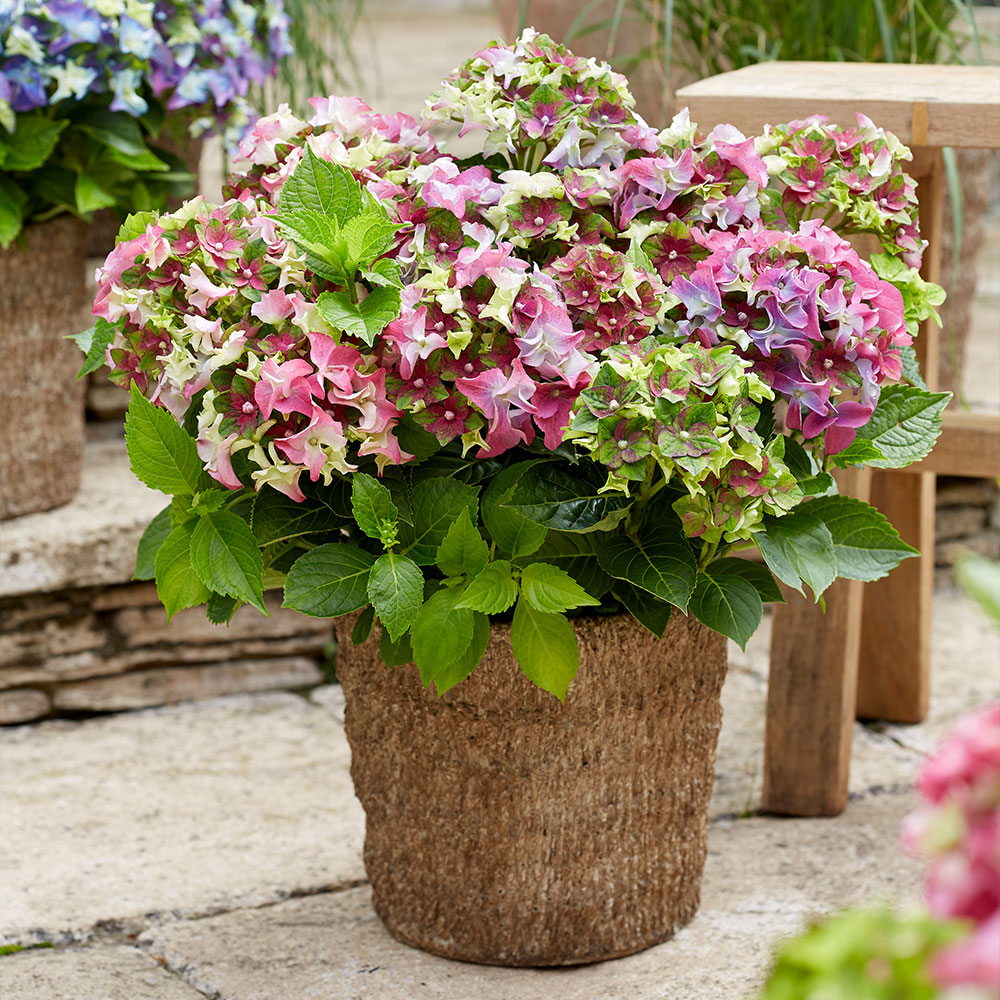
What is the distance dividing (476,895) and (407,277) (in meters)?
0.55

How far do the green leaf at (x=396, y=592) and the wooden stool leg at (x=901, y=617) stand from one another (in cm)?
88

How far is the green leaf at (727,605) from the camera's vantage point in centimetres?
104

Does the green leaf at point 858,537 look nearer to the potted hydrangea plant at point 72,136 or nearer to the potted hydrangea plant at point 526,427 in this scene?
the potted hydrangea plant at point 526,427

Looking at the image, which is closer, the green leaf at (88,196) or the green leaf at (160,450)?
the green leaf at (160,450)

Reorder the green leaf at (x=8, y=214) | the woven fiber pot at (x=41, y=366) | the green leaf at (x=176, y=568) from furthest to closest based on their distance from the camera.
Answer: the woven fiber pot at (x=41, y=366) → the green leaf at (x=8, y=214) → the green leaf at (x=176, y=568)

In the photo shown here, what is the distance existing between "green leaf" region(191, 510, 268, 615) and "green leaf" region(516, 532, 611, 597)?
0.72ft

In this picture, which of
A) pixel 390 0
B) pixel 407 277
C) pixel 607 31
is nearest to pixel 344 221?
pixel 407 277

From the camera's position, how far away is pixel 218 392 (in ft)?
3.30

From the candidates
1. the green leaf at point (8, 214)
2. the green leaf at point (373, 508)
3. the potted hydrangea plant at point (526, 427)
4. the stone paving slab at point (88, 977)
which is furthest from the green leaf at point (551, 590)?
the green leaf at point (8, 214)

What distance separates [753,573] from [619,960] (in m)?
0.40

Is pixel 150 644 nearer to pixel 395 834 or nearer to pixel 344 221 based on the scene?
pixel 395 834

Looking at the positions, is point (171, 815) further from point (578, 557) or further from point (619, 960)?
point (578, 557)

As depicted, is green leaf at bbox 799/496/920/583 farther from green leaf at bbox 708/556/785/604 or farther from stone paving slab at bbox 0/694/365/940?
stone paving slab at bbox 0/694/365/940

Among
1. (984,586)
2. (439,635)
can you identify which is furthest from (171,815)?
(984,586)
